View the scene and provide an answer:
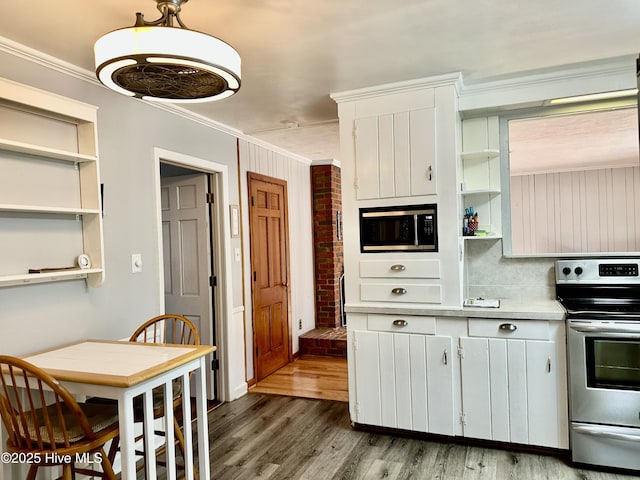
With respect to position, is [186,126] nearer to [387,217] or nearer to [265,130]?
[265,130]

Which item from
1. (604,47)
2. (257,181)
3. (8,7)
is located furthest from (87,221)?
(604,47)

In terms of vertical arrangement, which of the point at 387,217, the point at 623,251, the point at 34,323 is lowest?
the point at 34,323

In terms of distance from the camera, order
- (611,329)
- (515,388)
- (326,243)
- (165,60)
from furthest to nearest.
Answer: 1. (326,243)
2. (515,388)
3. (611,329)
4. (165,60)

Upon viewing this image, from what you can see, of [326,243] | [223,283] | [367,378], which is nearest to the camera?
Result: [367,378]

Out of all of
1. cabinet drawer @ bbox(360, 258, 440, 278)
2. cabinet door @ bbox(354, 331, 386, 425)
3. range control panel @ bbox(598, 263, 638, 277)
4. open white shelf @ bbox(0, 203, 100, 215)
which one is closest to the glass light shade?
open white shelf @ bbox(0, 203, 100, 215)

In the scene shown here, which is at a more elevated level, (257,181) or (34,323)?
(257,181)

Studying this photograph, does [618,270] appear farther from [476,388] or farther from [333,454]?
[333,454]

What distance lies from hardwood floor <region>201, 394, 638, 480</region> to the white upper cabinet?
1.66 metres

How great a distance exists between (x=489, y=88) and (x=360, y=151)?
3.18ft

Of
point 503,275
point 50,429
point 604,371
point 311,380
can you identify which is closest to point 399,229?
point 503,275

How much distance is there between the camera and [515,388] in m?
2.76

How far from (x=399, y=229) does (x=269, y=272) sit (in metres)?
1.96

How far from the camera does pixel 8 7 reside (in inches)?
75.7

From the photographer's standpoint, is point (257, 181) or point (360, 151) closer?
point (360, 151)
